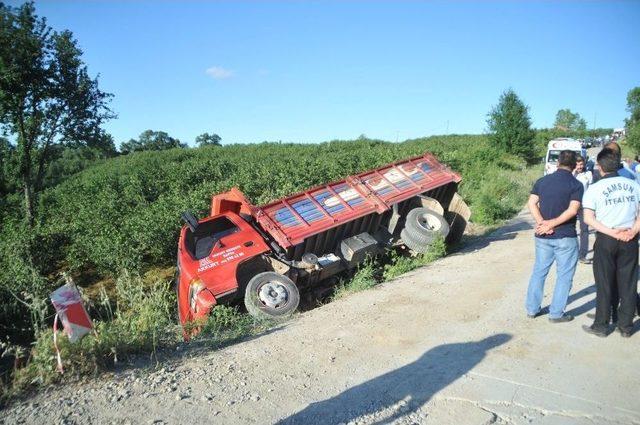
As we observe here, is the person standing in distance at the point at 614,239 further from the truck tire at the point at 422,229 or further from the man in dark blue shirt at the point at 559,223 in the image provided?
the truck tire at the point at 422,229

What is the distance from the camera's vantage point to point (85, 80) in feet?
52.1

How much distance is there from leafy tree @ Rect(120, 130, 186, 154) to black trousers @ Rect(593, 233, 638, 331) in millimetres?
60213

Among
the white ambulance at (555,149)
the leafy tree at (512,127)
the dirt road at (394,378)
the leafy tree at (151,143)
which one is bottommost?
the dirt road at (394,378)

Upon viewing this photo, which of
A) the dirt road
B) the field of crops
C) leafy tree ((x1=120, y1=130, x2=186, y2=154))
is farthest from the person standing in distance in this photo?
leafy tree ((x1=120, y1=130, x2=186, y2=154))

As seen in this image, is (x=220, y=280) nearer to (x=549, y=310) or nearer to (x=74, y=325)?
(x=74, y=325)

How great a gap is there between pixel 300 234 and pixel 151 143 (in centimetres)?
5954

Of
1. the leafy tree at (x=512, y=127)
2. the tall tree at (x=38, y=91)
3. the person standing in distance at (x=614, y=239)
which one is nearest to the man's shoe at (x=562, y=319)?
the person standing in distance at (x=614, y=239)

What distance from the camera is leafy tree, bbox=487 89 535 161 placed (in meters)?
31.8

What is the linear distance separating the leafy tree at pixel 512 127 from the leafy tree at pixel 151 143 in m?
42.0

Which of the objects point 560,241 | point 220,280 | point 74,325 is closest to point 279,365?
point 74,325

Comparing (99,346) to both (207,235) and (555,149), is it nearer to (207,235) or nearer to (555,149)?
(207,235)

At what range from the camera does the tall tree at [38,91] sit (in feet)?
45.9

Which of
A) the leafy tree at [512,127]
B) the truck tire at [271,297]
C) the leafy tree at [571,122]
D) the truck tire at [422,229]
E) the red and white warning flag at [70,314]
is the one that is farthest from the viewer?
the leafy tree at [571,122]

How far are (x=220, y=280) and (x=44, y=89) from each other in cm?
1238
